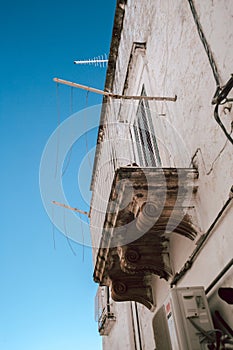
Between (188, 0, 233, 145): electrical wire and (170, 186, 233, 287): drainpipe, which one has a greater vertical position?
(188, 0, 233, 145): electrical wire

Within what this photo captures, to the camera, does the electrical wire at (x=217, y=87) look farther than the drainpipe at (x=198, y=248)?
No

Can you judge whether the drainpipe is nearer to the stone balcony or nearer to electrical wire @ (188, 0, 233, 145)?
the stone balcony

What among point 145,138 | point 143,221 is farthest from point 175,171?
point 145,138

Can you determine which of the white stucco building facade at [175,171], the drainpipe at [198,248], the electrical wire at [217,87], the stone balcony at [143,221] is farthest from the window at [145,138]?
the electrical wire at [217,87]

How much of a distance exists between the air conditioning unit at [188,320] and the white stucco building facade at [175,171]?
0.87 feet

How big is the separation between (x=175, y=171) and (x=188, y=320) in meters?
1.79

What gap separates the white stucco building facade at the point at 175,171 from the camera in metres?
4.23

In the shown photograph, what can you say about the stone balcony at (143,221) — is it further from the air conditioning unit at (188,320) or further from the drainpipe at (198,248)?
the air conditioning unit at (188,320)

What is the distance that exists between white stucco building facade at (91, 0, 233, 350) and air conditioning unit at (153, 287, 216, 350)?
26 centimetres

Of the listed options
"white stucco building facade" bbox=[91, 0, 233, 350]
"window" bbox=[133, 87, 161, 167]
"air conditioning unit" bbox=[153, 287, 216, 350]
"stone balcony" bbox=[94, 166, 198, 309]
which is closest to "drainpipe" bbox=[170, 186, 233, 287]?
"white stucco building facade" bbox=[91, 0, 233, 350]

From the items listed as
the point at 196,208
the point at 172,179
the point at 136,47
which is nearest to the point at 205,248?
the point at 196,208

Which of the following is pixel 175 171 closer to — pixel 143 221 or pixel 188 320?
pixel 143 221

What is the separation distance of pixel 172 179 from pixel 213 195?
0.55 metres

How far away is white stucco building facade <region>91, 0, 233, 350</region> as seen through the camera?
4233 mm
